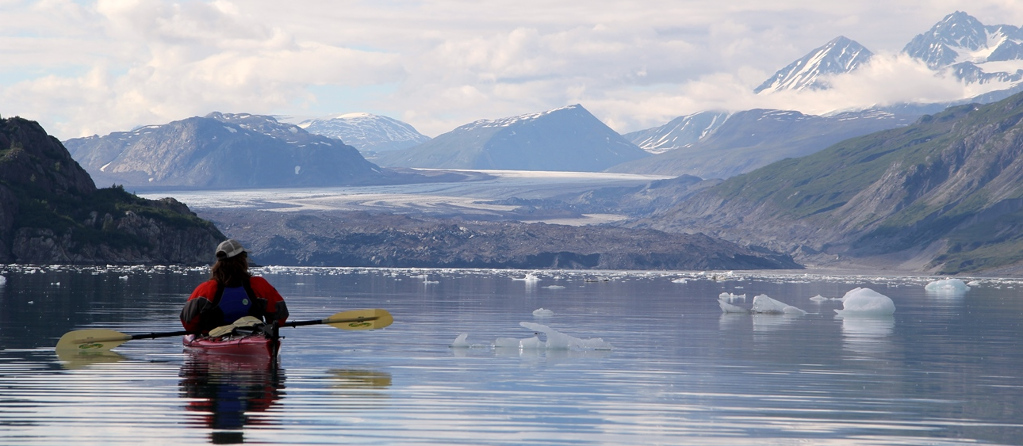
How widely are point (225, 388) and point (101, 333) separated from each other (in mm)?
6892

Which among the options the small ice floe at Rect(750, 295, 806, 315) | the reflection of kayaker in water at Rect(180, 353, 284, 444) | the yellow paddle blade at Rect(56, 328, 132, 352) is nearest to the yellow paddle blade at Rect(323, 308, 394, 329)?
the reflection of kayaker in water at Rect(180, 353, 284, 444)

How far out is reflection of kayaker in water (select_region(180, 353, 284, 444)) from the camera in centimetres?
1562

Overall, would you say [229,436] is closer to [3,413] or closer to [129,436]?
[129,436]

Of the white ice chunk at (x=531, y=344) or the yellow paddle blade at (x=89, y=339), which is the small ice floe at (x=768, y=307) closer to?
the white ice chunk at (x=531, y=344)

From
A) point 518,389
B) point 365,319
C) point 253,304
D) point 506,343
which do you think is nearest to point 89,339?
point 253,304

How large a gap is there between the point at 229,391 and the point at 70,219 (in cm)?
11904

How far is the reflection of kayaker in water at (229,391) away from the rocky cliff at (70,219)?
108305mm

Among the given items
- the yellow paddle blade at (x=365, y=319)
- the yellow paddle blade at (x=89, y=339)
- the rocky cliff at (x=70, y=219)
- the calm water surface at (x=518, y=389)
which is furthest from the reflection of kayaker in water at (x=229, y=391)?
the rocky cliff at (x=70, y=219)

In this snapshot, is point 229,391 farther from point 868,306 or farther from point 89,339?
point 868,306

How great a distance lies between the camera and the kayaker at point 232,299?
70.8ft

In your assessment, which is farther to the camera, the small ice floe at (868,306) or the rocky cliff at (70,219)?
the rocky cliff at (70,219)

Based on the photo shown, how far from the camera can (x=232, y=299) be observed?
22312 millimetres

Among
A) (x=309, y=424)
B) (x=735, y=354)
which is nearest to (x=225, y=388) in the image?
(x=309, y=424)

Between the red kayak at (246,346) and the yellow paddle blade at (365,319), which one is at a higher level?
the yellow paddle blade at (365,319)
